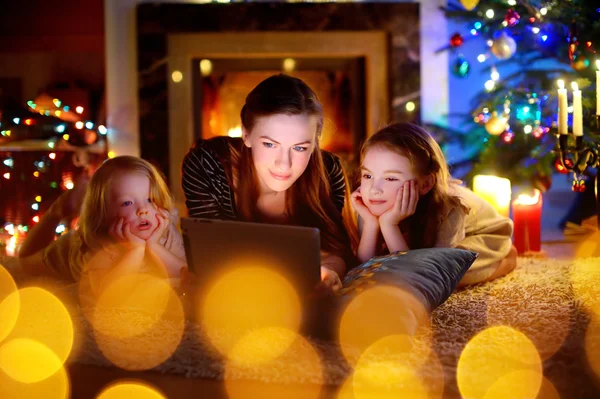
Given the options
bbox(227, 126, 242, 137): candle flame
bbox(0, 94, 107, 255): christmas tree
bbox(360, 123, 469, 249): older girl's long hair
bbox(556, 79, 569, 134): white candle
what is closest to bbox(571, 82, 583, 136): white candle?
bbox(556, 79, 569, 134): white candle

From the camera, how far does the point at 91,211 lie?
5.19ft

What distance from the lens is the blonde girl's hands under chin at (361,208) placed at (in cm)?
160

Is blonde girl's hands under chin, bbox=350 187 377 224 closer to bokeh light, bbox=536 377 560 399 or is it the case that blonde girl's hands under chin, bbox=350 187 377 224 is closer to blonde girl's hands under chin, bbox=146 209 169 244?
blonde girl's hands under chin, bbox=146 209 169 244

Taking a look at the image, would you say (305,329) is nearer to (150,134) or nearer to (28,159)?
(28,159)

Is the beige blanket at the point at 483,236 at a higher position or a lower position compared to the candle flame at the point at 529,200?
lower

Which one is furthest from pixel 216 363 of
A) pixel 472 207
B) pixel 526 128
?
pixel 526 128

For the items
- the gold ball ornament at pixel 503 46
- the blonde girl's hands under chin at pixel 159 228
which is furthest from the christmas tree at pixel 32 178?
the gold ball ornament at pixel 503 46

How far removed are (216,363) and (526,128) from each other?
2035mm

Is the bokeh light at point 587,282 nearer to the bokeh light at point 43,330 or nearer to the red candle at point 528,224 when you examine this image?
the red candle at point 528,224

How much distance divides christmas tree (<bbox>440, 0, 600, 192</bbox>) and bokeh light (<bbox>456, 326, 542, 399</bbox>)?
1376 millimetres

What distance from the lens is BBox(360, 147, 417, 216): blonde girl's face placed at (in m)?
1.57

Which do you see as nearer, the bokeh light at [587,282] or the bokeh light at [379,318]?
the bokeh light at [379,318]

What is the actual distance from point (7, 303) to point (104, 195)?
0.32 metres

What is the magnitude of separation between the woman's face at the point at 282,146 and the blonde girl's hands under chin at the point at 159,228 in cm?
22
